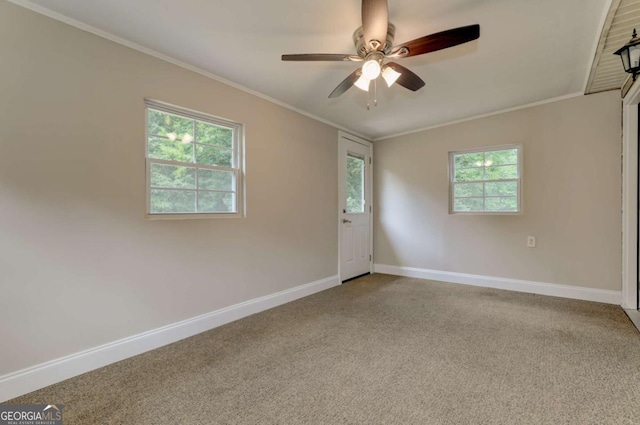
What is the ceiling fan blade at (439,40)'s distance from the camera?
1.59 m

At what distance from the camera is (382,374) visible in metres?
1.92

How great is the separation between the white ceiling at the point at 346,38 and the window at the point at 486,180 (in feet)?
2.80

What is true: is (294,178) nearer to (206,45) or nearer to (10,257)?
(206,45)

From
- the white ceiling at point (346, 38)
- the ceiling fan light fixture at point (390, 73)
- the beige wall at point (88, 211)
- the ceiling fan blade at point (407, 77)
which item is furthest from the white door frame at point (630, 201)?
the beige wall at point (88, 211)

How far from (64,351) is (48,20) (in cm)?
215

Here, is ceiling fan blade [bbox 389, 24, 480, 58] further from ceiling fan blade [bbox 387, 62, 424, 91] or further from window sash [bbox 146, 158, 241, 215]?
window sash [bbox 146, 158, 241, 215]

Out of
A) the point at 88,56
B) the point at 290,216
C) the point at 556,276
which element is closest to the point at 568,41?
the point at 556,276

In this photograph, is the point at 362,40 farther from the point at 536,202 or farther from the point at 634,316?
the point at 634,316

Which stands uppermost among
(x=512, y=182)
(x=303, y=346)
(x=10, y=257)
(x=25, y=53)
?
(x=25, y=53)

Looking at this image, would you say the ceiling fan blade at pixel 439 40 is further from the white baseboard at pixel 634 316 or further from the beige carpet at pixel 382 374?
the white baseboard at pixel 634 316

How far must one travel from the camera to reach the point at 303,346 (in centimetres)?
234

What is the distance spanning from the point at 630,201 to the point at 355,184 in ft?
10.3

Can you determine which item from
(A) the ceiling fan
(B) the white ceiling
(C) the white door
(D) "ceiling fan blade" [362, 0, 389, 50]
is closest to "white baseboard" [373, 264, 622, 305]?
(C) the white door

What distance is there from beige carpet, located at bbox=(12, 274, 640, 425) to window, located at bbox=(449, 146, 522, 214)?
1.52 metres
